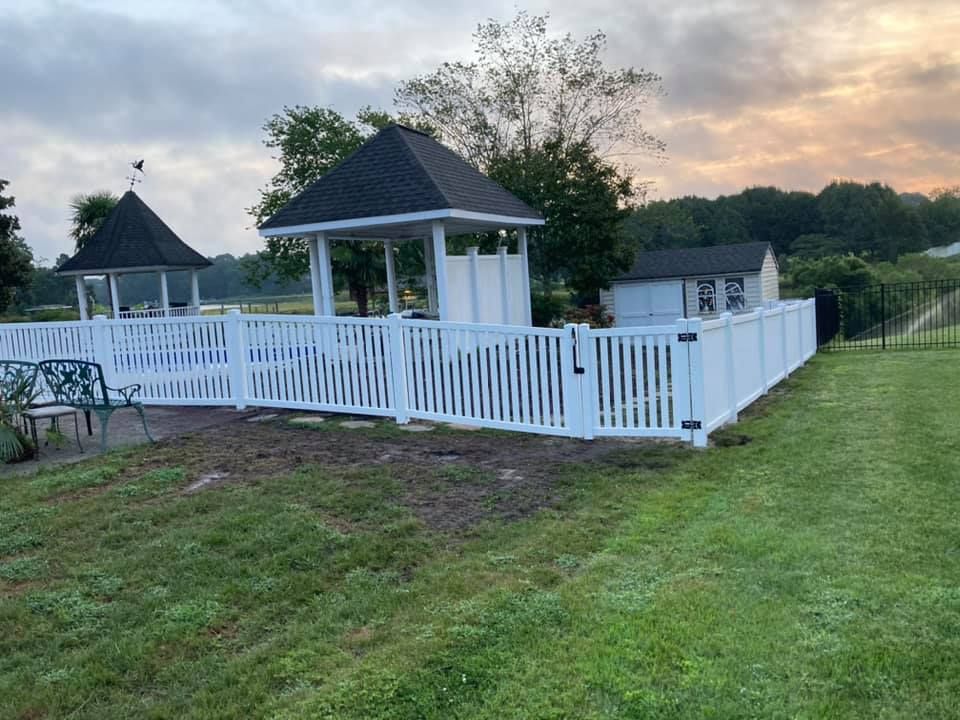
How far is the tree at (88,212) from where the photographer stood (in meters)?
26.1

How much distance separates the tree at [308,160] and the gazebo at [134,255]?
17.9 feet

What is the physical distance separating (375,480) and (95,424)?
15.0ft

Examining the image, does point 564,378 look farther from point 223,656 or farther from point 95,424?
point 95,424

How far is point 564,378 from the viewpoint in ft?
23.0

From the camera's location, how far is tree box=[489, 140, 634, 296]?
23516mm

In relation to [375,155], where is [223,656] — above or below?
below

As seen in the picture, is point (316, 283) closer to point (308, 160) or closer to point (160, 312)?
point (160, 312)

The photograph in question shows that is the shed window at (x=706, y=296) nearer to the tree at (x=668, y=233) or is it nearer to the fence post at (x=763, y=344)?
the tree at (x=668, y=233)

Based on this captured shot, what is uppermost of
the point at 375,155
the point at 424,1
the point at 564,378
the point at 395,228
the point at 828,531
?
the point at 424,1

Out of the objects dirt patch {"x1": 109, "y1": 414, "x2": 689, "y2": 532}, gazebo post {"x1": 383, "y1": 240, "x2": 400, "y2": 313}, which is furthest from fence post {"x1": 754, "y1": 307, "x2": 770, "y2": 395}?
gazebo post {"x1": 383, "y1": 240, "x2": 400, "y2": 313}

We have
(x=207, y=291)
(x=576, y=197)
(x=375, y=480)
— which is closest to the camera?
(x=375, y=480)

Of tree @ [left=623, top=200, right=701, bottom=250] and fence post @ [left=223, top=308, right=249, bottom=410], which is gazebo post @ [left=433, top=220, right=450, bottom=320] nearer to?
fence post @ [left=223, top=308, right=249, bottom=410]

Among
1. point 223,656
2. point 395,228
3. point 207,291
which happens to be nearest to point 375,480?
point 223,656

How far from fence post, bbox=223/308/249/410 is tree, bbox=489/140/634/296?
15700mm
